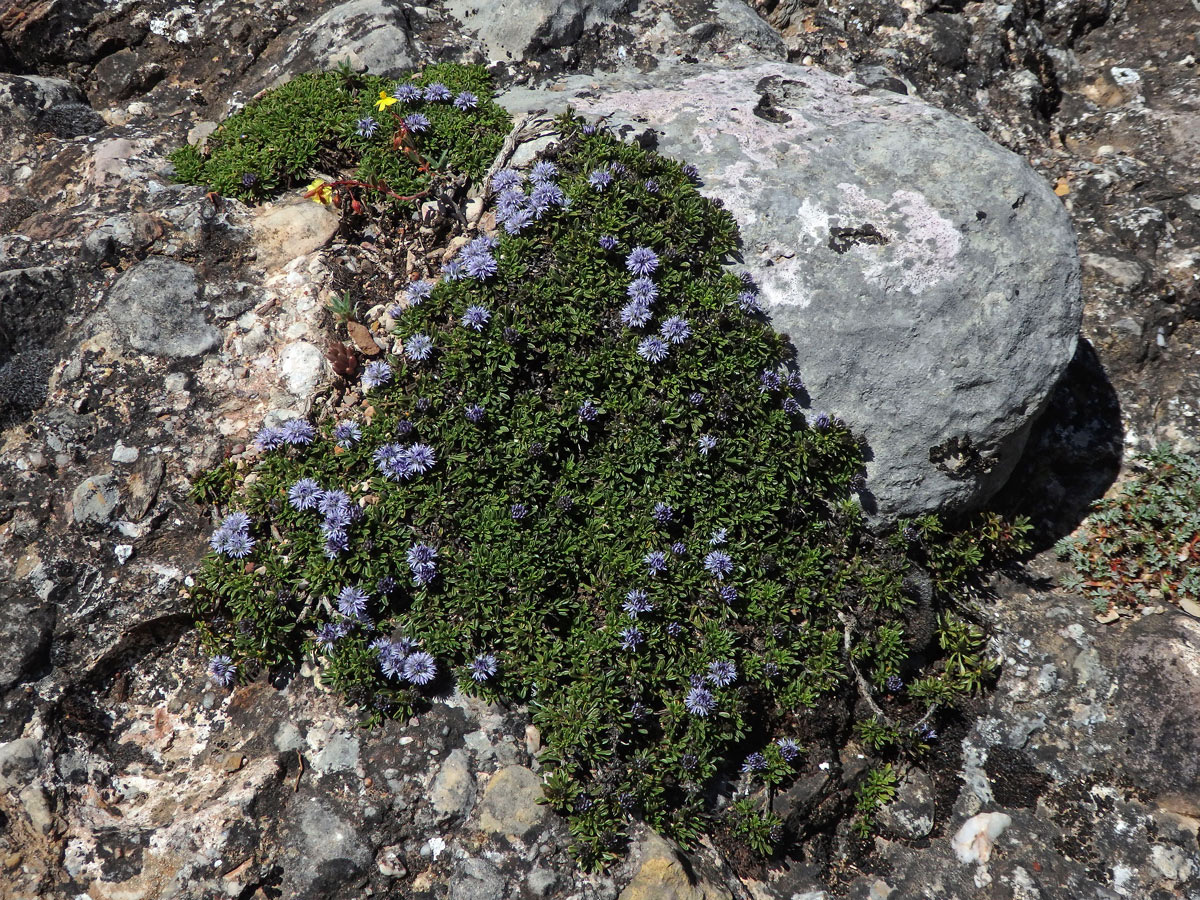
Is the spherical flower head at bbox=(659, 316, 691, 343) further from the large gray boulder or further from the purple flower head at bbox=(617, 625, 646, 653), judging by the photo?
the purple flower head at bbox=(617, 625, 646, 653)

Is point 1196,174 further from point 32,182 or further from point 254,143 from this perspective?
point 32,182

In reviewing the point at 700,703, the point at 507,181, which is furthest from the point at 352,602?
the point at 507,181

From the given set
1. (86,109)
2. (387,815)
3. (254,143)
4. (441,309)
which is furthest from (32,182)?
(387,815)

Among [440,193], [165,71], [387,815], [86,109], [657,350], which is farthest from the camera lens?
[165,71]

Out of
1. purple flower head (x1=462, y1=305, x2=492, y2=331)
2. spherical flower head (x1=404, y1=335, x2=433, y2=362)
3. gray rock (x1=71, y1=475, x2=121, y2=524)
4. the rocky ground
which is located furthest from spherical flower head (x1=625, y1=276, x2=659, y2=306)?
gray rock (x1=71, y1=475, x2=121, y2=524)

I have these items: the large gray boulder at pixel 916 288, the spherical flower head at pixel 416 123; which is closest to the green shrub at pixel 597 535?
the large gray boulder at pixel 916 288

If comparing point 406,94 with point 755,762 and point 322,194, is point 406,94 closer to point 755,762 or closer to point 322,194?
point 322,194
